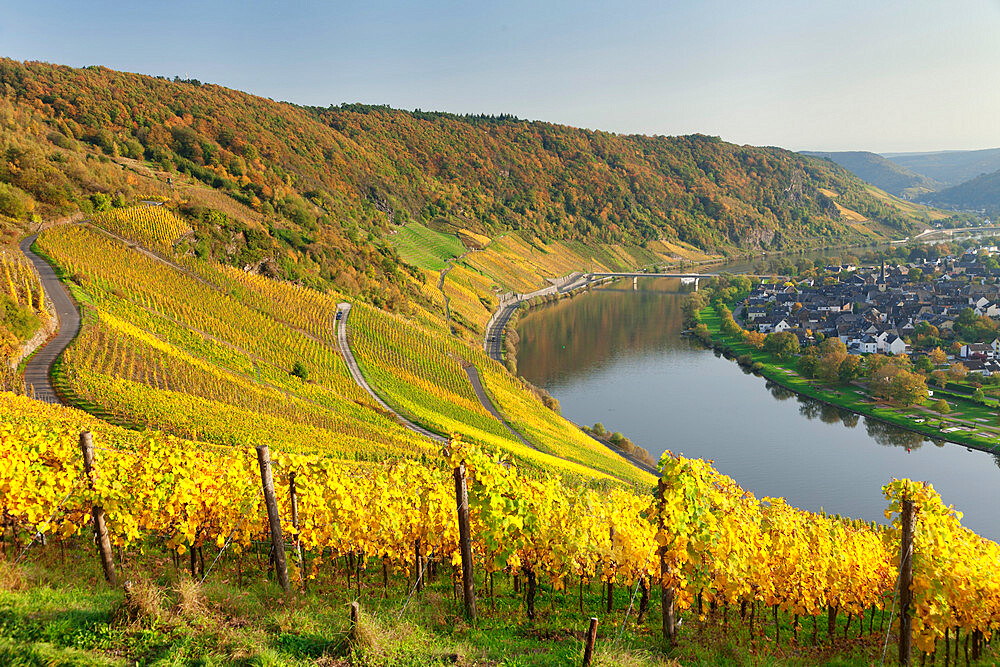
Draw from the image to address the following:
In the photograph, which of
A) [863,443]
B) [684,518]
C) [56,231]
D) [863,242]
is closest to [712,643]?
[684,518]

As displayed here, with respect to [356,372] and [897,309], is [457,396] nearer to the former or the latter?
[356,372]

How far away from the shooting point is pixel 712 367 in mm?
64938

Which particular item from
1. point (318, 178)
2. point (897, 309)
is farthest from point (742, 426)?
point (318, 178)

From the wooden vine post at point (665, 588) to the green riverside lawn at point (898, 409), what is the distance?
43.7 m

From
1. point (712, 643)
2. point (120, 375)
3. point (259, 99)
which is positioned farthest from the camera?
point (259, 99)

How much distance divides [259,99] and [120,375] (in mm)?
115790

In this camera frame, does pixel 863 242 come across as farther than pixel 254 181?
Yes

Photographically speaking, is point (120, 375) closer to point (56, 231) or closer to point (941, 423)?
point (56, 231)

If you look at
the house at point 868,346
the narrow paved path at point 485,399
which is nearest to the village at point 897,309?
the house at point 868,346

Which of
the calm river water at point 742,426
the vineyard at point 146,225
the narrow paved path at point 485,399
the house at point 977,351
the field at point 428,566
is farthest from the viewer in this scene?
the house at point 977,351

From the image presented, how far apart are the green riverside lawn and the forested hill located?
41.6 meters

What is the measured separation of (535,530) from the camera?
34.2 feet

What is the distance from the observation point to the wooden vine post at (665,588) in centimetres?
896

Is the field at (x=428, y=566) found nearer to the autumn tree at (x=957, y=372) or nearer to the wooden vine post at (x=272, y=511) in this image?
the wooden vine post at (x=272, y=511)
